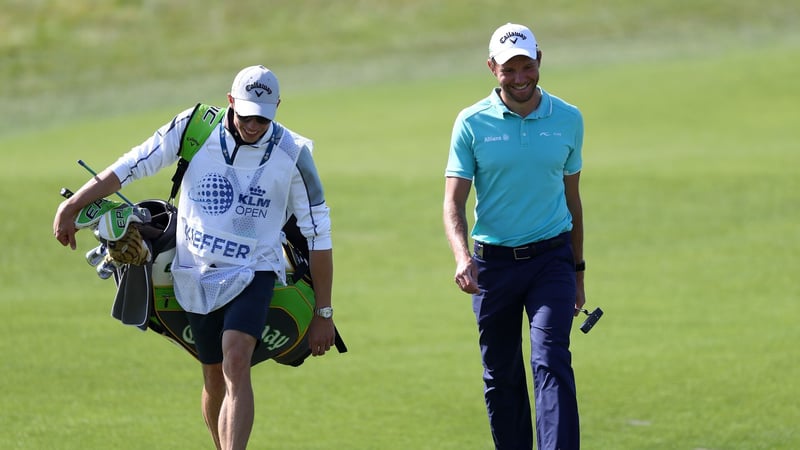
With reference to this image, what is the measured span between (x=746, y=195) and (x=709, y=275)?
416 cm

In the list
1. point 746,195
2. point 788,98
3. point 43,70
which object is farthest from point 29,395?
point 43,70

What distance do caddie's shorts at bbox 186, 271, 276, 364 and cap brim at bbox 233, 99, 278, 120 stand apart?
2.79 ft

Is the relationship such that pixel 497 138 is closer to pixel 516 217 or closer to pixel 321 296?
pixel 516 217

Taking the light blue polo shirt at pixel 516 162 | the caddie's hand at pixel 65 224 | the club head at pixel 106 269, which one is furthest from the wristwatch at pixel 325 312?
the caddie's hand at pixel 65 224

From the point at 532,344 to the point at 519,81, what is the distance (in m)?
1.35

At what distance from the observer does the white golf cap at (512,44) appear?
7.25 metres

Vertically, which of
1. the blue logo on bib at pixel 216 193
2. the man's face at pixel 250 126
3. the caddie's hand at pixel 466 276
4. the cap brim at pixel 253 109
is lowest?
the caddie's hand at pixel 466 276

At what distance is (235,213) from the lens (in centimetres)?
716

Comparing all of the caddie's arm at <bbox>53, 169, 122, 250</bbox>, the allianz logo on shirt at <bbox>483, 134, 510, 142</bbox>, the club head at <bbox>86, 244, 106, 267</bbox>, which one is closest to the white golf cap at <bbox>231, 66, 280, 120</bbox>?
the caddie's arm at <bbox>53, 169, 122, 250</bbox>

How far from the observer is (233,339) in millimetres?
7156

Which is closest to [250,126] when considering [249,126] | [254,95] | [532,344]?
[249,126]

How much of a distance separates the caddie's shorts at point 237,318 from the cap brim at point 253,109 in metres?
0.85

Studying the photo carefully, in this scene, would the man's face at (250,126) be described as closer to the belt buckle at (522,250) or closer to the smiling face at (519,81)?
the smiling face at (519,81)

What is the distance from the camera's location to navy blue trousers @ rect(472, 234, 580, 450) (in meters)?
7.12
